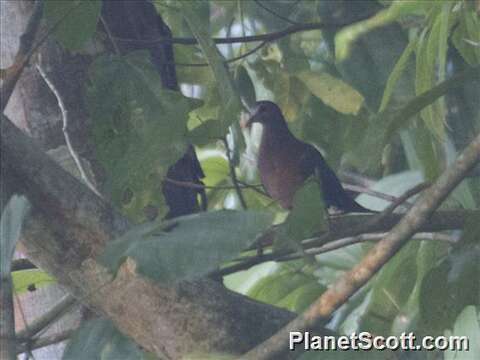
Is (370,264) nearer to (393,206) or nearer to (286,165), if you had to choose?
(393,206)

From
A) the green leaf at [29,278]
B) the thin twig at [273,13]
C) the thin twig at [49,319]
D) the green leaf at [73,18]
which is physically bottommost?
the thin twig at [49,319]

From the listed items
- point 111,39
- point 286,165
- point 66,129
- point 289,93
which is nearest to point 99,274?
point 66,129

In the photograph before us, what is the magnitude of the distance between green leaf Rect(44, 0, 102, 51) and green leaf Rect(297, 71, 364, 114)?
0.79 metres

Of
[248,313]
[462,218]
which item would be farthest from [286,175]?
[248,313]

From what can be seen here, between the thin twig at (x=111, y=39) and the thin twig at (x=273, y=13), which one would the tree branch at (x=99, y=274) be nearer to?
the thin twig at (x=111, y=39)

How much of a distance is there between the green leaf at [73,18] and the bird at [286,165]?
0.94m

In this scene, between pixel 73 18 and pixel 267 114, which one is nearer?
pixel 73 18

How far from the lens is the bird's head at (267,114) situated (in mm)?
2617

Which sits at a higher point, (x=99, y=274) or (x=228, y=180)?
(x=228, y=180)

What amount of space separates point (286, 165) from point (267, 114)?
189 millimetres

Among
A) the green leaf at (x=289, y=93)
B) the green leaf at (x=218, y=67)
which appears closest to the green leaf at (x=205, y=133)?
the green leaf at (x=218, y=67)

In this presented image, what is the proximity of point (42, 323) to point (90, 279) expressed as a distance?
0.47 feet

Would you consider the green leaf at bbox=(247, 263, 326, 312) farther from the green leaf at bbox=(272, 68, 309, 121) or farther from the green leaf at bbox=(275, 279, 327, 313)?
the green leaf at bbox=(272, 68, 309, 121)

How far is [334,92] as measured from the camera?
7.02 feet
